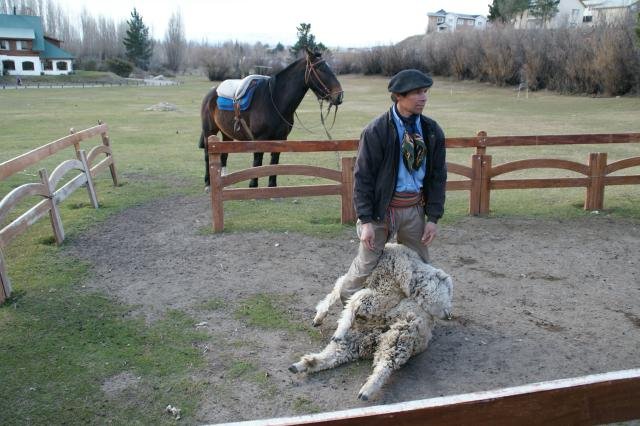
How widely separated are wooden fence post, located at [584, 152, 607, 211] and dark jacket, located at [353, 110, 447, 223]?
5202 mm

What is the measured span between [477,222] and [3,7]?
105998 millimetres

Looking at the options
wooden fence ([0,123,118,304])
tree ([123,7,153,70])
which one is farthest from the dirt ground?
tree ([123,7,153,70])

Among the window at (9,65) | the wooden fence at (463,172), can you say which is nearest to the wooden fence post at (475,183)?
the wooden fence at (463,172)

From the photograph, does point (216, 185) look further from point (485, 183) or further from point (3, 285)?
point (485, 183)

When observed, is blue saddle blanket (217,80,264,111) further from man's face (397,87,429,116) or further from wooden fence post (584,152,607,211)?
man's face (397,87,429,116)

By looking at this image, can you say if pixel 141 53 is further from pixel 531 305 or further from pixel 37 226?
pixel 531 305

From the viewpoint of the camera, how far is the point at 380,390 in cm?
374

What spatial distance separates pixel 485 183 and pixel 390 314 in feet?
15.4

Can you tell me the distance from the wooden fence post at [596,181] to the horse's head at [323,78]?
4.30 metres

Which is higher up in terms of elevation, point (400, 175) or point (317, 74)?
point (317, 74)

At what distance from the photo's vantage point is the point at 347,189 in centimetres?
771

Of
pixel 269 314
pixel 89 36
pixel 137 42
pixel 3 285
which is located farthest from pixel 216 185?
pixel 89 36

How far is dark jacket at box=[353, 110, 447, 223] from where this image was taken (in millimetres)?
3984

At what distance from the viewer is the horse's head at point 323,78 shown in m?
9.31
